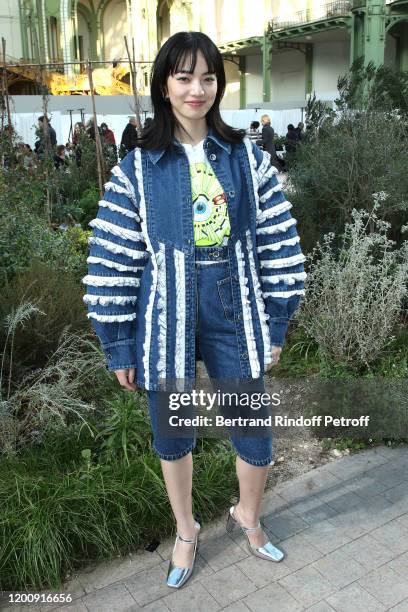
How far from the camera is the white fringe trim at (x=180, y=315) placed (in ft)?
6.18

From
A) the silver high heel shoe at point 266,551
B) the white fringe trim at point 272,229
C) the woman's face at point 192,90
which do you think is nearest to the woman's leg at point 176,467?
the silver high heel shoe at point 266,551

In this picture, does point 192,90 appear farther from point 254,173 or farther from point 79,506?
point 79,506

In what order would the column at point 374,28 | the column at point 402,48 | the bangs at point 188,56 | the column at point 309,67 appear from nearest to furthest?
the bangs at point 188,56, the column at point 374,28, the column at point 402,48, the column at point 309,67

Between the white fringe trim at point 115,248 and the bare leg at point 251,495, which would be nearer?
the white fringe trim at point 115,248

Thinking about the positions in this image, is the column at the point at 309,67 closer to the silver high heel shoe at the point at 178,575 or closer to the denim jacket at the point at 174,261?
the denim jacket at the point at 174,261

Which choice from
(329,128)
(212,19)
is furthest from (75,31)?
(329,128)

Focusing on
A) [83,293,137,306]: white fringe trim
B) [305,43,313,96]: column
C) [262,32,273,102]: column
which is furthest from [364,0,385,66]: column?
[83,293,137,306]: white fringe trim

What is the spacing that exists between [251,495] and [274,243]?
99 cm

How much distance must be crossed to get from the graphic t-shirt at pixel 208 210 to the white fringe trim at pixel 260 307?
11 centimetres

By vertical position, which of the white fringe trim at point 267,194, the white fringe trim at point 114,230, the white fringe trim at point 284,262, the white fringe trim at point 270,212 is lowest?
the white fringe trim at point 284,262

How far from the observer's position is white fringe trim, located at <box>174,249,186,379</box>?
1.88 meters

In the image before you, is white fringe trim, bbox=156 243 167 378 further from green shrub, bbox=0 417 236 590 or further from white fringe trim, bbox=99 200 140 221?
green shrub, bbox=0 417 236 590

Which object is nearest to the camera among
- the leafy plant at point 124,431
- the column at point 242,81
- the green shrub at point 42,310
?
the leafy plant at point 124,431

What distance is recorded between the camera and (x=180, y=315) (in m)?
1.93
